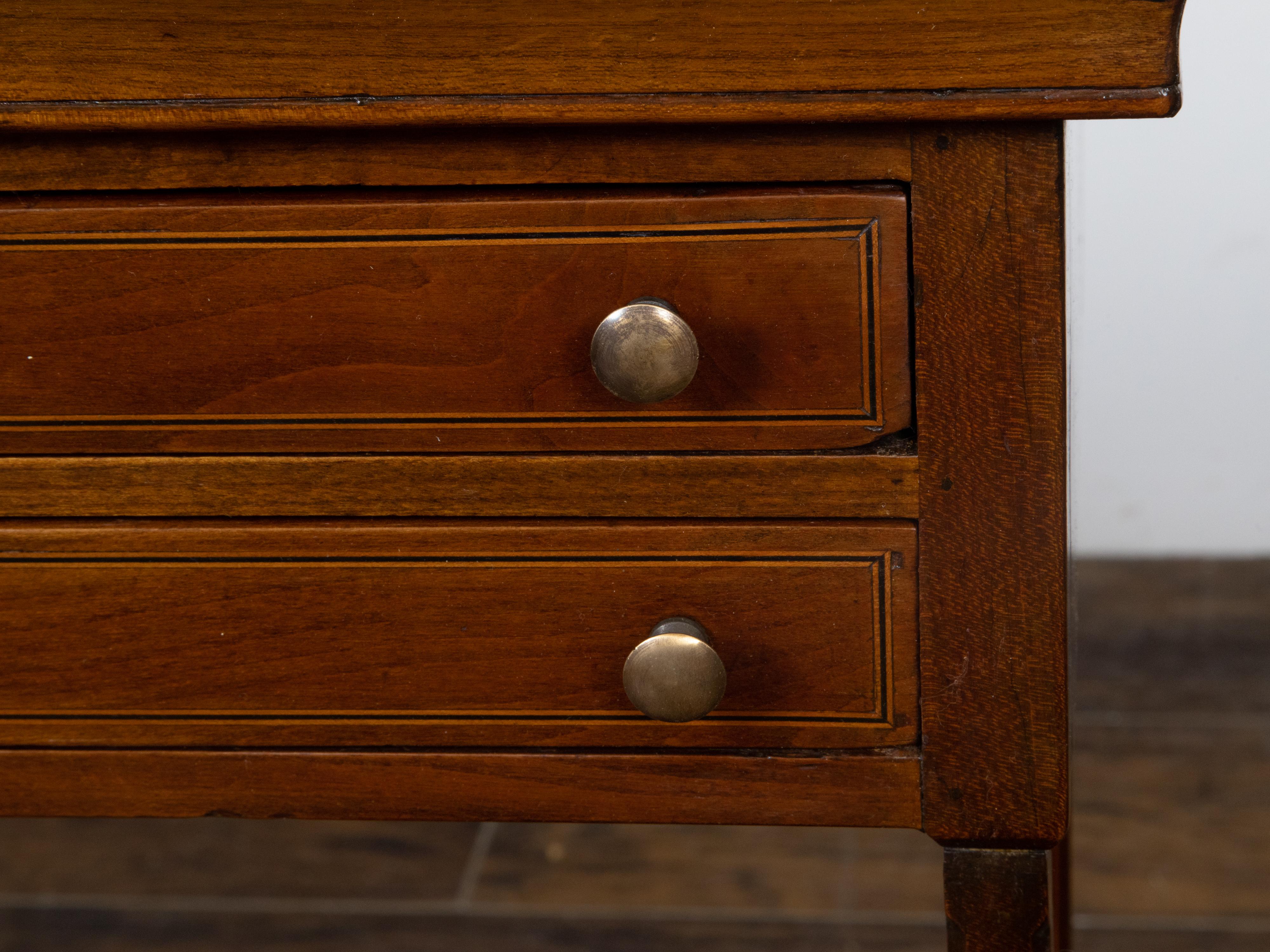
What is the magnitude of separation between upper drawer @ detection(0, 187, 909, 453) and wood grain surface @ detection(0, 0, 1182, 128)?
0.03m

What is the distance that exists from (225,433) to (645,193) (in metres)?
0.16

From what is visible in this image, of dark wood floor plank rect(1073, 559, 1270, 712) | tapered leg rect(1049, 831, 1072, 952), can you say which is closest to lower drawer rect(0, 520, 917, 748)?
tapered leg rect(1049, 831, 1072, 952)

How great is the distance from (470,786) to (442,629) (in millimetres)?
61

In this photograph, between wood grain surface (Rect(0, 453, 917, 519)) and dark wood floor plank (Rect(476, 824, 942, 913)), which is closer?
wood grain surface (Rect(0, 453, 917, 519))

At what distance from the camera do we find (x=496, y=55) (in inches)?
14.2

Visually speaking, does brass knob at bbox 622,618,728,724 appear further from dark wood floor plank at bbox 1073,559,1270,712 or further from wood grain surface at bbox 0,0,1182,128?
dark wood floor plank at bbox 1073,559,1270,712

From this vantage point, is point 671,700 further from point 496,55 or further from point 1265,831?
point 1265,831

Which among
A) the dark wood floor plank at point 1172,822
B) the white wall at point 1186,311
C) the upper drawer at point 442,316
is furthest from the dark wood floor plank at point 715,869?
the upper drawer at point 442,316

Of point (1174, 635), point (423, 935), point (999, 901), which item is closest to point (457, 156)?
point (999, 901)

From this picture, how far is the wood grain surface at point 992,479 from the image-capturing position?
37 cm

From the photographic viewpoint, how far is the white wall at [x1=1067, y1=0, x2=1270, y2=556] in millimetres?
990

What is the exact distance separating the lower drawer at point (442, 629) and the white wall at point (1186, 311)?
646 mm

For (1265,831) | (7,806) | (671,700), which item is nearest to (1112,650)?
(1265,831)

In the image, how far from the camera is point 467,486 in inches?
15.9
